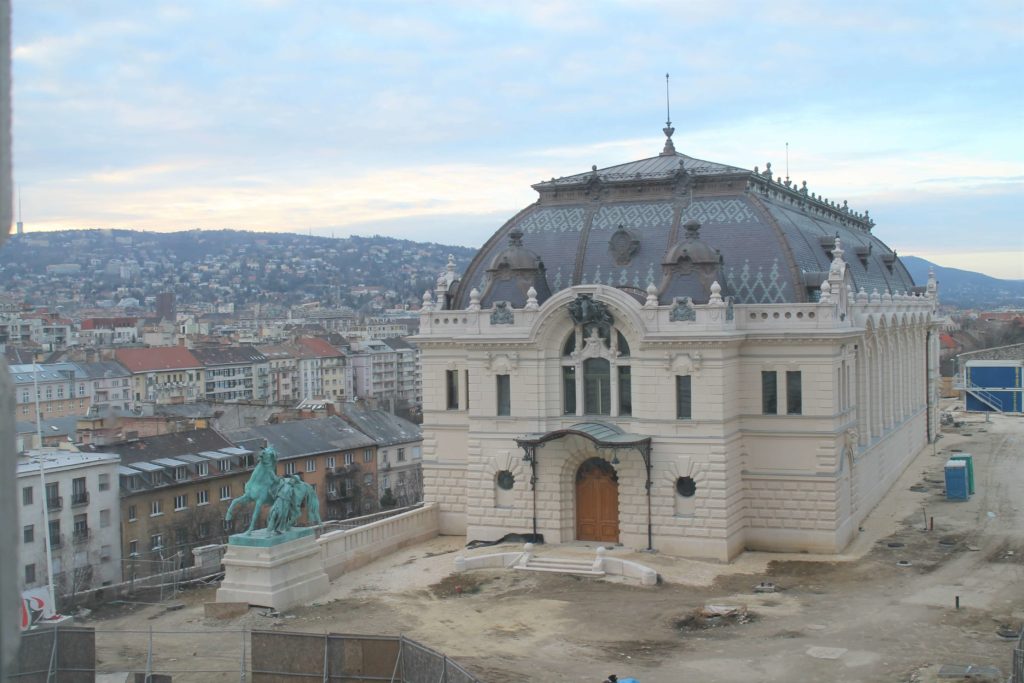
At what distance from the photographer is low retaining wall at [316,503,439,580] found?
40.1 meters

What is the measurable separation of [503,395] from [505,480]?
11.0 feet

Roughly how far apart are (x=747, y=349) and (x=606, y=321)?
5.47m

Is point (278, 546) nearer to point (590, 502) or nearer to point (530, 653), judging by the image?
point (530, 653)

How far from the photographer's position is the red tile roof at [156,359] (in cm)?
14488

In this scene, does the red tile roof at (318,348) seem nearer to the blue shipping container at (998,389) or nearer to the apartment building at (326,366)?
the apartment building at (326,366)

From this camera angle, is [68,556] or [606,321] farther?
[68,556]

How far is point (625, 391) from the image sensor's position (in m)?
42.6

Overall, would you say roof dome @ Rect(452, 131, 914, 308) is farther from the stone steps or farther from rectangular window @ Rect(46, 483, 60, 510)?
rectangular window @ Rect(46, 483, 60, 510)

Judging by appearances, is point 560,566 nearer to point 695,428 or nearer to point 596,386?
point 695,428

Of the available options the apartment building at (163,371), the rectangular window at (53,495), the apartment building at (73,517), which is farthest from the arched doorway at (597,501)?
the apartment building at (163,371)

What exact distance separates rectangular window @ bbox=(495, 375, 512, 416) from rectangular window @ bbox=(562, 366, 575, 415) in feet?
7.44

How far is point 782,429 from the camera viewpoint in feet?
139

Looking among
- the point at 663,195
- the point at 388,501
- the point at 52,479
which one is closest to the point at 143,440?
the point at 52,479

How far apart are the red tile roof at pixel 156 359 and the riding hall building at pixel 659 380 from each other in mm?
106268
